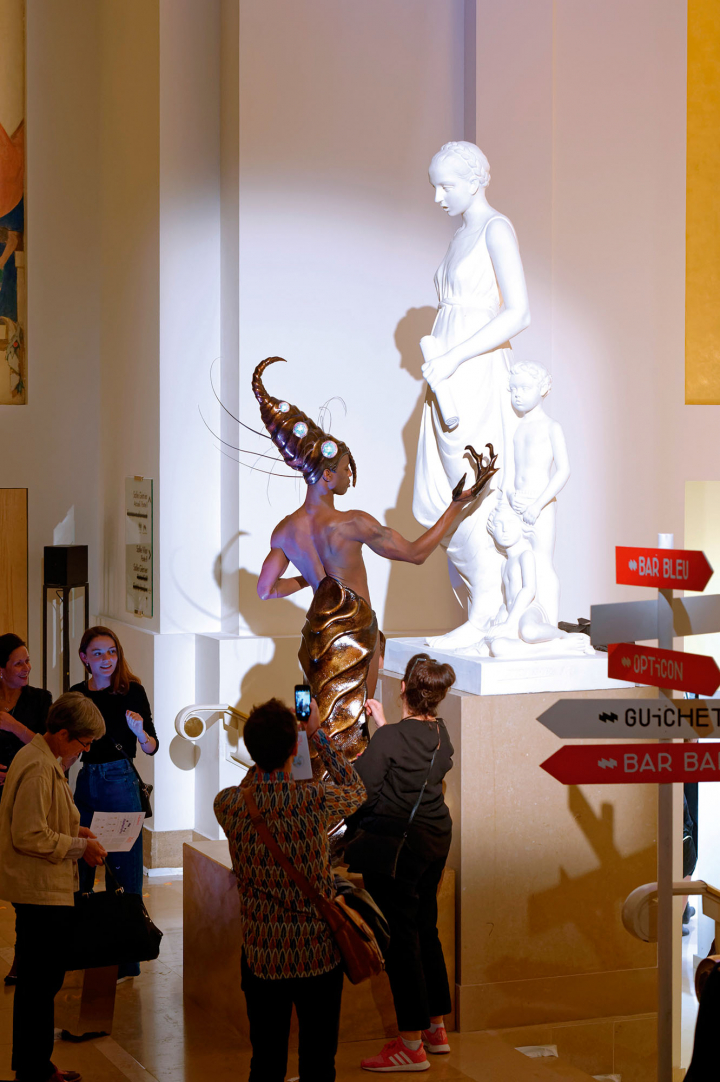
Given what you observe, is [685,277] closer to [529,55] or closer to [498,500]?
[529,55]

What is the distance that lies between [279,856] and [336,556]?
87.5 inches

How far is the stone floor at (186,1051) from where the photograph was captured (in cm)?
471

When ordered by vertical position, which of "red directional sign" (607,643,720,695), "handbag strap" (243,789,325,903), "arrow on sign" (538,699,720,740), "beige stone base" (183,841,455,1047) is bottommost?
"beige stone base" (183,841,455,1047)

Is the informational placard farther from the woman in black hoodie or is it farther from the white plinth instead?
the woman in black hoodie

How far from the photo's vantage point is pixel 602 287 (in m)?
8.53

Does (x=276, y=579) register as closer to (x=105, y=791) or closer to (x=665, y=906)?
(x=105, y=791)

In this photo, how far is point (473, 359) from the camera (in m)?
5.75

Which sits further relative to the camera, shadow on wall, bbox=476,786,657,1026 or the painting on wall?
the painting on wall

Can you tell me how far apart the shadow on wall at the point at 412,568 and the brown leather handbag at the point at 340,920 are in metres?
4.77

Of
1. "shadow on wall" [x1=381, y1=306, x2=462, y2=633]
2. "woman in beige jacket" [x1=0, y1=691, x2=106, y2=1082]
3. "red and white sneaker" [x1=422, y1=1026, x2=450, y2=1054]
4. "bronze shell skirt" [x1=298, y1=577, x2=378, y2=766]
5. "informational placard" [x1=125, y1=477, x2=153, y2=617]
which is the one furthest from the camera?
"shadow on wall" [x1=381, y1=306, x2=462, y2=633]

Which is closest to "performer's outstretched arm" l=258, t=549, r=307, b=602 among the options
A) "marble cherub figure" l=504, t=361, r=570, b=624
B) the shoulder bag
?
"marble cherub figure" l=504, t=361, r=570, b=624

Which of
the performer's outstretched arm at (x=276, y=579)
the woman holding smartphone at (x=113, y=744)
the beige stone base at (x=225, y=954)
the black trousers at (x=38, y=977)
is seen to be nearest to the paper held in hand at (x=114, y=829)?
the black trousers at (x=38, y=977)

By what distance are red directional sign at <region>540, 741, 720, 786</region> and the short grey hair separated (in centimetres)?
166

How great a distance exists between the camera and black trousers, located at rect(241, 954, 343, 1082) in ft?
11.7
